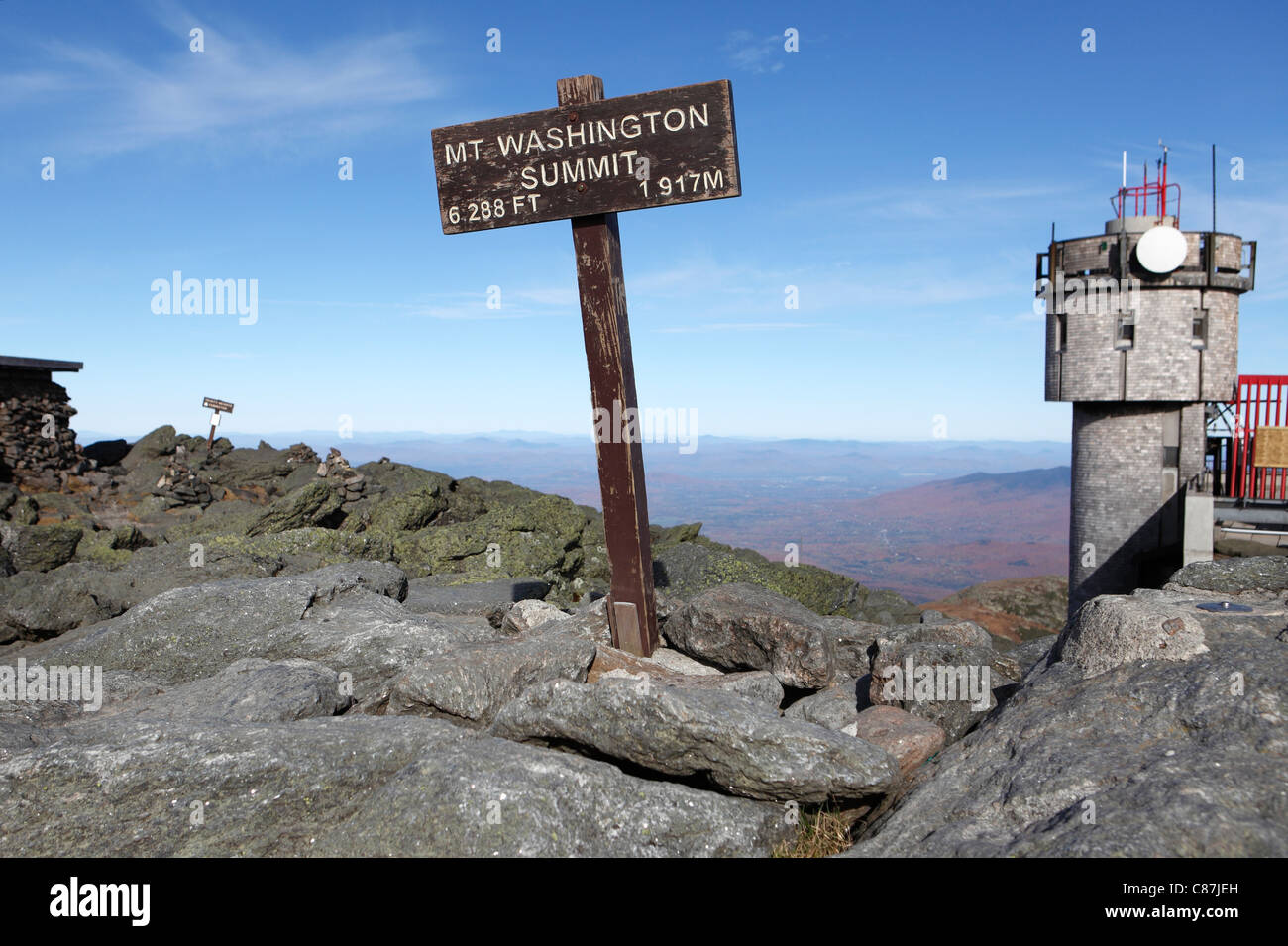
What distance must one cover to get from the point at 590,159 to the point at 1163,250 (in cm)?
2373

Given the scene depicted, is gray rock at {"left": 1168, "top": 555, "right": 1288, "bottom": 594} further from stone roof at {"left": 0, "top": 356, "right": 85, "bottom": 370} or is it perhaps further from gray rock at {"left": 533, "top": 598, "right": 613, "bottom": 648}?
stone roof at {"left": 0, "top": 356, "right": 85, "bottom": 370}

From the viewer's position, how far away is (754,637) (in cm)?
714

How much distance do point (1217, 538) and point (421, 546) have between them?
20255mm

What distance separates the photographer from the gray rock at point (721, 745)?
14.4 feet

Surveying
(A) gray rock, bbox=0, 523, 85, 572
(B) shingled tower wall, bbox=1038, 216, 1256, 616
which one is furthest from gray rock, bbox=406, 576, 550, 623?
(B) shingled tower wall, bbox=1038, 216, 1256, 616

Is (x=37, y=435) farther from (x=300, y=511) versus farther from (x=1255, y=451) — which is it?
(x=1255, y=451)

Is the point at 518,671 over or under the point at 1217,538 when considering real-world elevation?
over

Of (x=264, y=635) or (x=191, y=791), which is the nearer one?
(x=191, y=791)

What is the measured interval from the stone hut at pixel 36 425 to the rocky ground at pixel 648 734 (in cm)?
2072

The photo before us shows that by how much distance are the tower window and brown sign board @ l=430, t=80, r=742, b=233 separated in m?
23.4

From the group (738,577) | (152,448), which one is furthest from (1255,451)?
(152,448)
